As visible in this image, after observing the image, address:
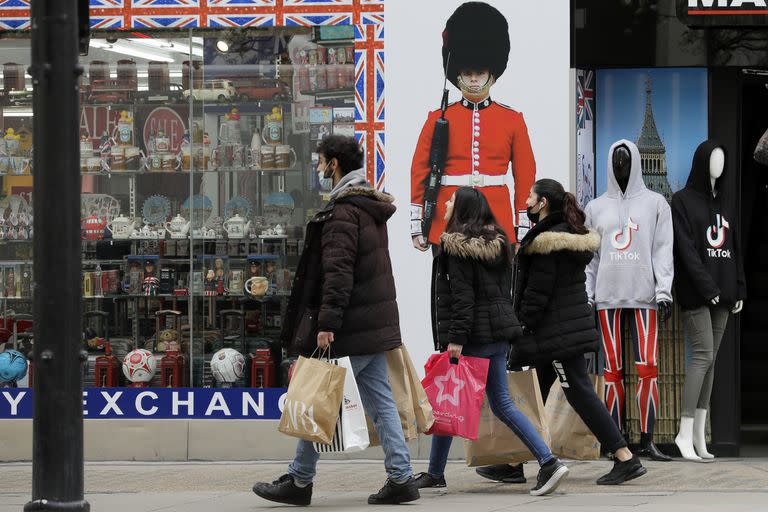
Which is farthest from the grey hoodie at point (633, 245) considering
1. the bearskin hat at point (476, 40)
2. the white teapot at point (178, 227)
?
the white teapot at point (178, 227)

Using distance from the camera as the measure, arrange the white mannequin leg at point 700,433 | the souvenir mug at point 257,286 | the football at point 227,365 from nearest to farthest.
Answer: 1. the white mannequin leg at point 700,433
2. the football at point 227,365
3. the souvenir mug at point 257,286

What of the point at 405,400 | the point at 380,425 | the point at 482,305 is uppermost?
the point at 482,305

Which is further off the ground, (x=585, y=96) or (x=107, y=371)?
(x=585, y=96)

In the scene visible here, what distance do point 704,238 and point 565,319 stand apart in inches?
75.3

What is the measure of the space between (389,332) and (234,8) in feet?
11.5

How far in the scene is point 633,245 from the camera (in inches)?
393

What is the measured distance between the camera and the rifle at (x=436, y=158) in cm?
1024

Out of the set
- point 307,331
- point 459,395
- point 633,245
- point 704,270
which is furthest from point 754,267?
point 307,331

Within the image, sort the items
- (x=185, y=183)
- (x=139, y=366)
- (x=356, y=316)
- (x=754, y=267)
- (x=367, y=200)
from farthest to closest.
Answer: (x=754, y=267), (x=185, y=183), (x=139, y=366), (x=367, y=200), (x=356, y=316)

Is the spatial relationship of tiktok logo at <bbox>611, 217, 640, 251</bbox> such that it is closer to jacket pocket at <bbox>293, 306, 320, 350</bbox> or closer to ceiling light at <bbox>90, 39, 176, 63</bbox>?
jacket pocket at <bbox>293, 306, 320, 350</bbox>

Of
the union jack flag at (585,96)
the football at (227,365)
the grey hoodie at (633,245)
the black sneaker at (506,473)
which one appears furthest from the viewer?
the football at (227,365)

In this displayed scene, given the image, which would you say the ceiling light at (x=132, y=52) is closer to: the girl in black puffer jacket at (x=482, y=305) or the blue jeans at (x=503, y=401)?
the girl in black puffer jacket at (x=482, y=305)

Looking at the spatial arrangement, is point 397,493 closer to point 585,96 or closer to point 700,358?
point 700,358

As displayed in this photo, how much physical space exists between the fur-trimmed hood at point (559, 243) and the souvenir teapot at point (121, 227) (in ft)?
11.4
